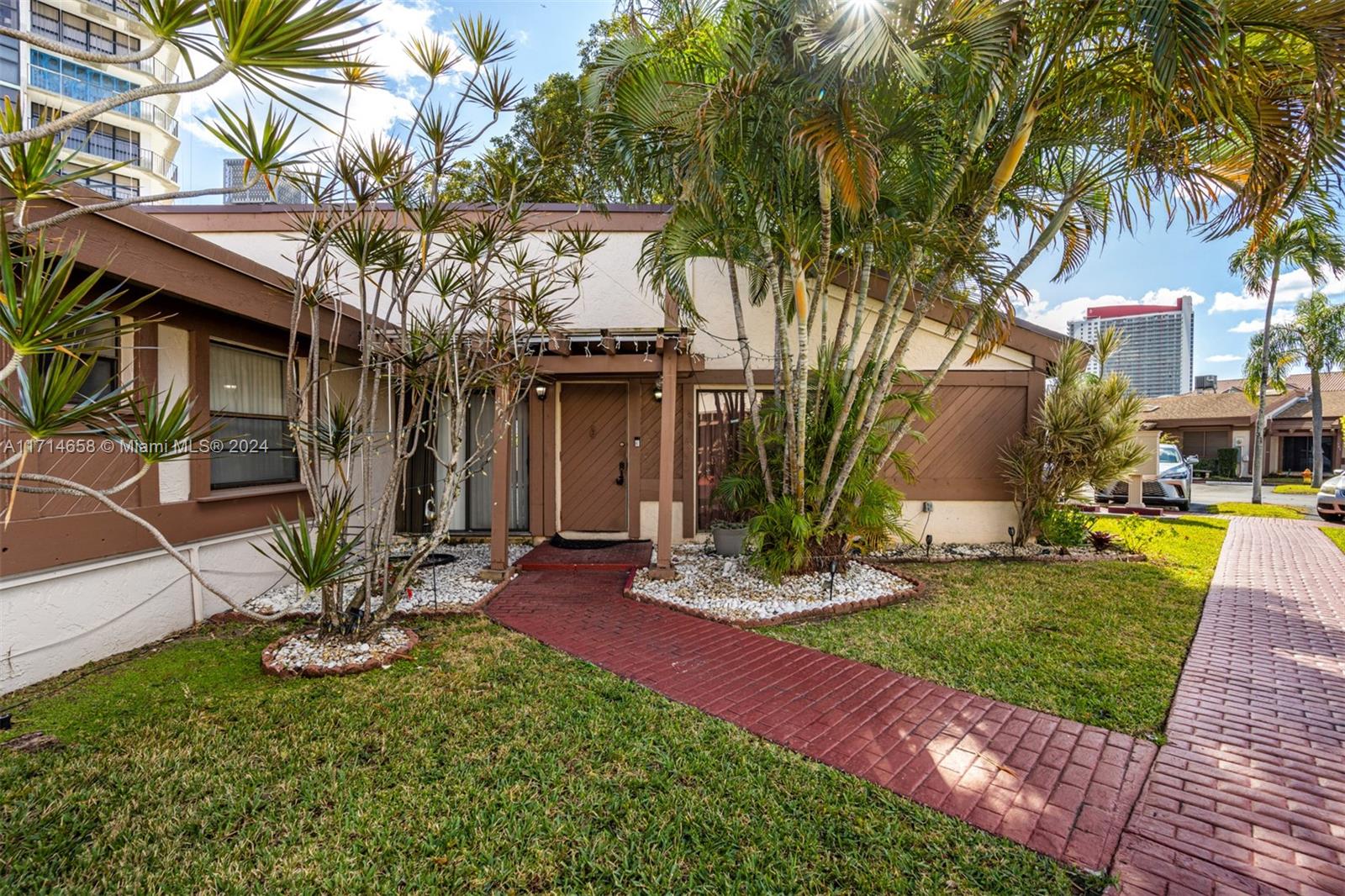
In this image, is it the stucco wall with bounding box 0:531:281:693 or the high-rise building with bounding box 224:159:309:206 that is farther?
the high-rise building with bounding box 224:159:309:206

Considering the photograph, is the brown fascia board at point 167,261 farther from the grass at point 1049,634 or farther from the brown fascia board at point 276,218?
the grass at point 1049,634

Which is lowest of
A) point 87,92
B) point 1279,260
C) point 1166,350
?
point 1279,260

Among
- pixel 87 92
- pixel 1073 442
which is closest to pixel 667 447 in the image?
pixel 1073 442

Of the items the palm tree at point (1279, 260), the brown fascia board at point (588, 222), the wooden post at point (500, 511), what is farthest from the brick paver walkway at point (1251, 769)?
the palm tree at point (1279, 260)

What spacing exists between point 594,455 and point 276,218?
18.5 ft

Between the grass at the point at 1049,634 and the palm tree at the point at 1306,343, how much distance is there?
1877 centimetres

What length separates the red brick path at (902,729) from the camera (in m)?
2.72

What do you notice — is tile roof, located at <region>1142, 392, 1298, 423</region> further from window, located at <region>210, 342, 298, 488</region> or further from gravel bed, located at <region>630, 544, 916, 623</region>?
window, located at <region>210, 342, 298, 488</region>

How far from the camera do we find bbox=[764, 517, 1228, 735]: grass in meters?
3.92

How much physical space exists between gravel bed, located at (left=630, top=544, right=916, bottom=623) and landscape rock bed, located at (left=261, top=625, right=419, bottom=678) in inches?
92.1

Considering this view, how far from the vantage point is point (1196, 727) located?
11.4ft

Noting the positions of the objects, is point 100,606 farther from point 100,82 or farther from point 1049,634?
point 100,82

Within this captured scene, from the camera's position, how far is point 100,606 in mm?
4344

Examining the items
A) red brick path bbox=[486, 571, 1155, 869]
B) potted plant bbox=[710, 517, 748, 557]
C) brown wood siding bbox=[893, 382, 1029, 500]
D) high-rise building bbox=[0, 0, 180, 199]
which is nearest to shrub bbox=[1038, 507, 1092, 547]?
brown wood siding bbox=[893, 382, 1029, 500]
